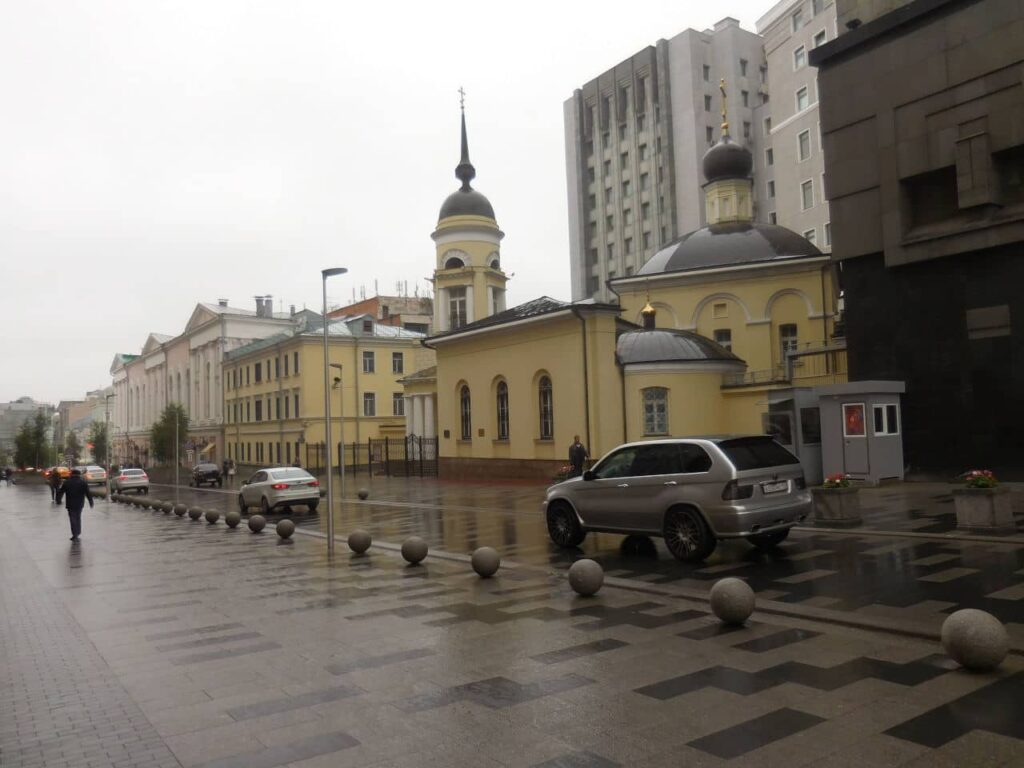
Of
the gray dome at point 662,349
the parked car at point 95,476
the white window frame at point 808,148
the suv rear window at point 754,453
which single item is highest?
the white window frame at point 808,148

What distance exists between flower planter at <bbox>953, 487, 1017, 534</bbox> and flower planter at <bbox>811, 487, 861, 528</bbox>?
188 centimetres

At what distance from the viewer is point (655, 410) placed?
31609 mm

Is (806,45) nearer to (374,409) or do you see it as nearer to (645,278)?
(645,278)

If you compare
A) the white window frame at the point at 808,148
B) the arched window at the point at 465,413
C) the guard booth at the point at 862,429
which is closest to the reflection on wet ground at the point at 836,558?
the guard booth at the point at 862,429

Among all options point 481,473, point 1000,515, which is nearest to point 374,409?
point 481,473

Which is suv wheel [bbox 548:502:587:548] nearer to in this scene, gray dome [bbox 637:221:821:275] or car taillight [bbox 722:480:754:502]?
car taillight [bbox 722:480:754:502]

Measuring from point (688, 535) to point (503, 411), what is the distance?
2574 cm

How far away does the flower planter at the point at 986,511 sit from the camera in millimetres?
12336

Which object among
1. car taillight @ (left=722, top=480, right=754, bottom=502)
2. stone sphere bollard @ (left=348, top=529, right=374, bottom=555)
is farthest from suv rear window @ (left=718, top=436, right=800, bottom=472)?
stone sphere bollard @ (left=348, top=529, right=374, bottom=555)

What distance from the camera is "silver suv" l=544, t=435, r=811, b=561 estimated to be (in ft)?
36.2

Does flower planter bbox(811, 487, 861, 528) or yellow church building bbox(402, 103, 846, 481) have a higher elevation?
yellow church building bbox(402, 103, 846, 481)

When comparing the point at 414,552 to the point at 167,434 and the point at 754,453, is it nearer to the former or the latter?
the point at 754,453

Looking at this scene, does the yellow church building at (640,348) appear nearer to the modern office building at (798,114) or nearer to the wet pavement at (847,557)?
the wet pavement at (847,557)

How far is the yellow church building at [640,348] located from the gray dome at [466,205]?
74 millimetres
